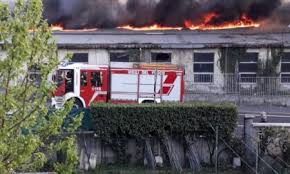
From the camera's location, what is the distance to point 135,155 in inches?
869

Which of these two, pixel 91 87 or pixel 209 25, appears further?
pixel 209 25

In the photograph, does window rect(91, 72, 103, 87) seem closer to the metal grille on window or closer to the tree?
the metal grille on window

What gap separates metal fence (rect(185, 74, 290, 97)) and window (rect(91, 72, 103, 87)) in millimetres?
7390

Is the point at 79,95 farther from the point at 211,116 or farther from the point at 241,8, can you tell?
the point at 241,8

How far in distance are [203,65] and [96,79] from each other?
8.90 metres

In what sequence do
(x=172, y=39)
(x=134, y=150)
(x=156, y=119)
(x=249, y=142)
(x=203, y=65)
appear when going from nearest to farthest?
(x=249, y=142) → (x=156, y=119) → (x=134, y=150) → (x=203, y=65) → (x=172, y=39)

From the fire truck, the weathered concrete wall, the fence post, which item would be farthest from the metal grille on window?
the fire truck

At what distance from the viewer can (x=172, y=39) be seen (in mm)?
37500

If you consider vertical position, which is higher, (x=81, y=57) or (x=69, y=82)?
(x=81, y=57)

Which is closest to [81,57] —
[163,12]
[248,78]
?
[248,78]

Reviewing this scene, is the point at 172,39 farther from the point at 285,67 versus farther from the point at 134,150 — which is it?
the point at 134,150

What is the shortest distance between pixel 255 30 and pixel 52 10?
51.1ft

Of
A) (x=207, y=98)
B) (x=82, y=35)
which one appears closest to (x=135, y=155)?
(x=207, y=98)

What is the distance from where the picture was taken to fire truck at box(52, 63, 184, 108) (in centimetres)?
2798
